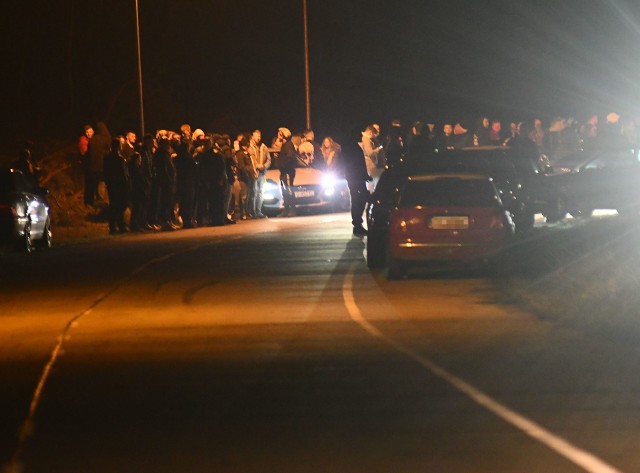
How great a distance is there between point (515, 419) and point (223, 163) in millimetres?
26278

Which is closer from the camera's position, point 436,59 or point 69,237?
point 69,237

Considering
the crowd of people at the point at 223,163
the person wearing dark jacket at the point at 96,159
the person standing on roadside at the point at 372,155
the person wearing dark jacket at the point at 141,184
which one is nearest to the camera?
the crowd of people at the point at 223,163

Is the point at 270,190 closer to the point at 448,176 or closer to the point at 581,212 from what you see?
the point at 581,212

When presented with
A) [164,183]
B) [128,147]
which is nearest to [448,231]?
[164,183]

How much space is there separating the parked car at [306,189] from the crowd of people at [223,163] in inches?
7.5

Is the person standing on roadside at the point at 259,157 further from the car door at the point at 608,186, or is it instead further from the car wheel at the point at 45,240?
the car wheel at the point at 45,240

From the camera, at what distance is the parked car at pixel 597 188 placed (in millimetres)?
32844

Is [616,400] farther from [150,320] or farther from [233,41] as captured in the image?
[233,41]

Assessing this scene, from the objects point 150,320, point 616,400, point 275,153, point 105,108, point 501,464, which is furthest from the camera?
point 105,108

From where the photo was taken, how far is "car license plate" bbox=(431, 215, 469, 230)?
20.2 meters

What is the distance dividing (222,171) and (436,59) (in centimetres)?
6075

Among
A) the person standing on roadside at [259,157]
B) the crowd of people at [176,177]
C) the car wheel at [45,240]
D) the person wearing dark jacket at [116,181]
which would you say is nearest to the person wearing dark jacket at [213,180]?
the crowd of people at [176,177]

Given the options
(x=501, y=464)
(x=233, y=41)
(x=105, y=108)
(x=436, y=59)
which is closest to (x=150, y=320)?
(x=501, y=464)

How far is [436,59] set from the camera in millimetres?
94625
